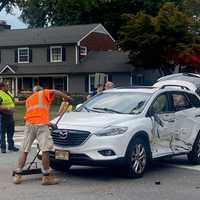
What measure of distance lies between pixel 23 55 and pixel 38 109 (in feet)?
153

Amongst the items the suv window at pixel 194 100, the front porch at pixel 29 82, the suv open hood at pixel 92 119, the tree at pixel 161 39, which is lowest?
the front porch at pixel 29 82

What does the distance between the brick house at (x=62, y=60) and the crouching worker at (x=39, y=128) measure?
41.1m

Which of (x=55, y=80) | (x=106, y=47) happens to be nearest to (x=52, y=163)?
(x=55, y=80)

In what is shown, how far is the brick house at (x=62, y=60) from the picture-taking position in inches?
2114

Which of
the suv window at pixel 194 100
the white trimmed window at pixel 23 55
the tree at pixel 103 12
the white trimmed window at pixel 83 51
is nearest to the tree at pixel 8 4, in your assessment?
the white trimmed window at pixel 23 55

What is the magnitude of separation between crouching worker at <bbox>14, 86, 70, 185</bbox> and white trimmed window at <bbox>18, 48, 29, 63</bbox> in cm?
4622

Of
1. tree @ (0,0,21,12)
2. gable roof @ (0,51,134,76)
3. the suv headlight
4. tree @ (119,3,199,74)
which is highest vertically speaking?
tree @ (0,0,21,12)

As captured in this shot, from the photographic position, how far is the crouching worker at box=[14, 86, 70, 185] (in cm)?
1059

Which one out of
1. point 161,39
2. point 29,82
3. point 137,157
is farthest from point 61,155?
point 29,82

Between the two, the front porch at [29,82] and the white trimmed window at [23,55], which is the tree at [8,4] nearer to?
the white trimmed window at [23,55]

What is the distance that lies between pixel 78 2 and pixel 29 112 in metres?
39.8

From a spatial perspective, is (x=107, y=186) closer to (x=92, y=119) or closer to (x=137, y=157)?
(x=137, y=157)

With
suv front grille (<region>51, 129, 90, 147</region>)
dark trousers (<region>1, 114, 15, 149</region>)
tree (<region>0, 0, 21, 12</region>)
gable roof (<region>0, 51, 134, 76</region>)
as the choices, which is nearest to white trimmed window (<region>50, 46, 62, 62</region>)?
gable roof (<region>0, 51, 134, 76</region>)

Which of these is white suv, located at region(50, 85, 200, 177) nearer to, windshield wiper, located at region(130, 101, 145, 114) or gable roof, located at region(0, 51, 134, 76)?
windshield wiper, located at region(130, 101, 145, 114)
